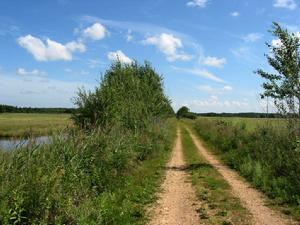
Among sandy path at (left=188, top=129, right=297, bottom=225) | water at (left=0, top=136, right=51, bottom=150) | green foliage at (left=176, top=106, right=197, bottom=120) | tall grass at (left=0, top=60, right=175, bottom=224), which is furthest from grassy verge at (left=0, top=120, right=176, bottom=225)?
green foliage at (left=176, top=106, right=197, bottom=120)

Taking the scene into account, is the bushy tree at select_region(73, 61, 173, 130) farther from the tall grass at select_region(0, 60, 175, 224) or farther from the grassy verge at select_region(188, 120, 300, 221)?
the grassy verge at select_region(188, 120, 300, 221)

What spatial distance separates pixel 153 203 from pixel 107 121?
968 centimetres

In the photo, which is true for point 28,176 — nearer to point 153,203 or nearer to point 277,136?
point 153,203

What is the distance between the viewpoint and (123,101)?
25719 mm

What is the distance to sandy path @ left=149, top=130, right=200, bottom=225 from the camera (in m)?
10.6

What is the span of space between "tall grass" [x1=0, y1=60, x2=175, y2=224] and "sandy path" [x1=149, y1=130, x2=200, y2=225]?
45cm

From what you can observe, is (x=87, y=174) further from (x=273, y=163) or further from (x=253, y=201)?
(x=273, y=163)

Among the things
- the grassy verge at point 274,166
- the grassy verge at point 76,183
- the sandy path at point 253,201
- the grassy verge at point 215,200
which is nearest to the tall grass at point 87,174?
the grassy verge at point 76,183

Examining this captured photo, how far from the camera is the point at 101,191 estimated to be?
13.7 metres

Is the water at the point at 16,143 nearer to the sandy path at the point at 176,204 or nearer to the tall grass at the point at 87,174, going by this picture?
the tall grass at the point at 87,174

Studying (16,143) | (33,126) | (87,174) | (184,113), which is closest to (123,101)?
(33,126)

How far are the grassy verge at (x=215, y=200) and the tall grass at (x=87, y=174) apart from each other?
1612 mm

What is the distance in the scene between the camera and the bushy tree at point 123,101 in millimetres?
22172

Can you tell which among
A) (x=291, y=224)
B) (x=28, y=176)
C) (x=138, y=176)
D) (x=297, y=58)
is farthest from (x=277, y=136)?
(x=28, y=176)
